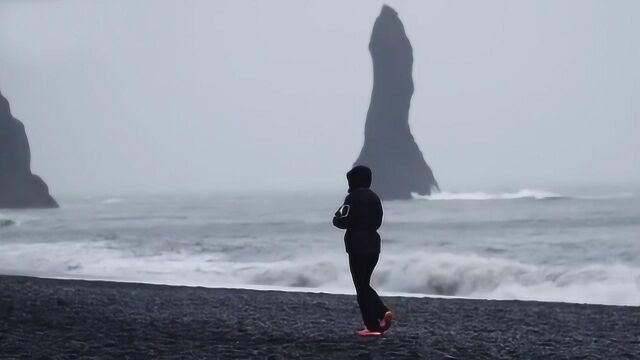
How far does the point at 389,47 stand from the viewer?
121250 millimetres

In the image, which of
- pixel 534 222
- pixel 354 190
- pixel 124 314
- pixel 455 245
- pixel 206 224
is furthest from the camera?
pixel 206 224

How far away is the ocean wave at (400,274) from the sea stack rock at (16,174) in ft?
236

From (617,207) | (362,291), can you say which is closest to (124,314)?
(362,291)

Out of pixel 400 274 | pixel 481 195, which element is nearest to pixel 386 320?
pixel 400 274

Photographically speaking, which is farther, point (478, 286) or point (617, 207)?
point (617, 207)

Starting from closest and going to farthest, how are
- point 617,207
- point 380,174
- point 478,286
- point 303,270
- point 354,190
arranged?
point 354,190
point 478,286
point 303,270
point 617,207
point 380,174

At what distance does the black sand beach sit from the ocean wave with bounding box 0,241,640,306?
19.6ft

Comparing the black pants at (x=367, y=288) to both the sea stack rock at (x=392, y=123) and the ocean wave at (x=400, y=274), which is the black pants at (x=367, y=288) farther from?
the sea stack rock at (x=392, y=123)

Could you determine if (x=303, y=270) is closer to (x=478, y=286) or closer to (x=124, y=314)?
(x=478, y=286)

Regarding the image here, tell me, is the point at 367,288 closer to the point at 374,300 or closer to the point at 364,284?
the point at 364,284

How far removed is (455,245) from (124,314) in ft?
83.9

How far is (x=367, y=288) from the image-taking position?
934 cm

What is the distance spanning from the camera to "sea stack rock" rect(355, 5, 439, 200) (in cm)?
10894

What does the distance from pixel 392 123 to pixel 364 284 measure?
346 feet
